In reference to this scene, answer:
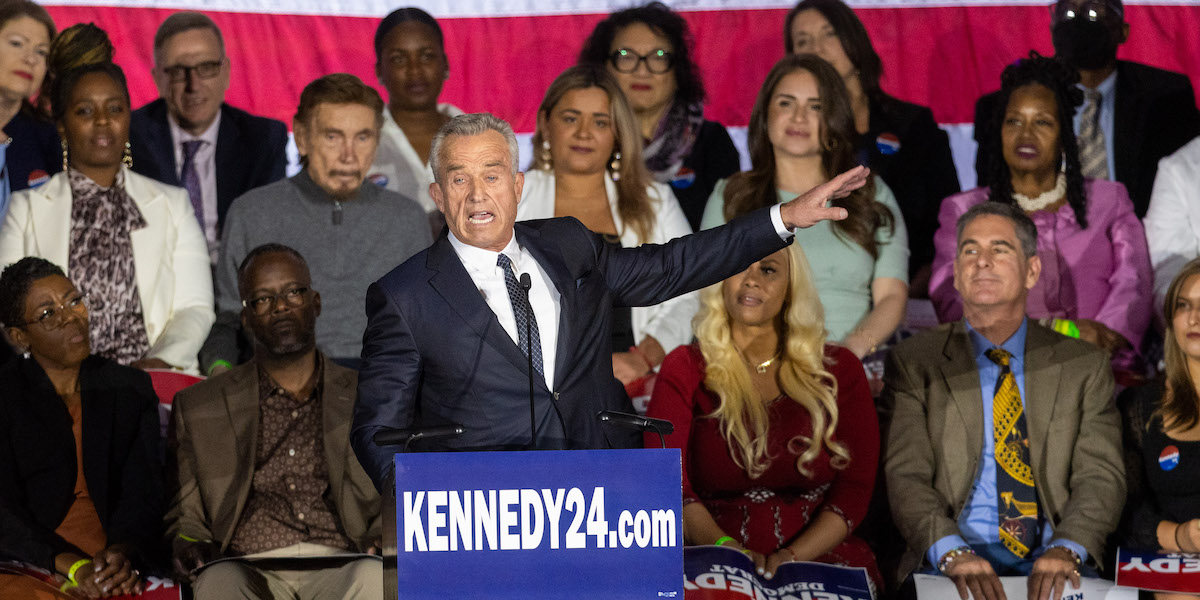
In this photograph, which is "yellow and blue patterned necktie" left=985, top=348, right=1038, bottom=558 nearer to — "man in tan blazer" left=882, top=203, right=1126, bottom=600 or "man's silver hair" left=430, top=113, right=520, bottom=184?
"man in tan blazer" left=882, top=203, right=1126, bottom=600

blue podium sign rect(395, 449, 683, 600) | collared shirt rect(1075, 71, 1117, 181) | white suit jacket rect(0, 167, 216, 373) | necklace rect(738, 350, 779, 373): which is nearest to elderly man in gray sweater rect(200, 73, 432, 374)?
white suit jacket rect(0, 167, 216, 373)

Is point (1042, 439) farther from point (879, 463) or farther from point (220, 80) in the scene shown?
point (220, 80)

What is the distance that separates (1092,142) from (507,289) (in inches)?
126

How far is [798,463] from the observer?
3855 millimetres

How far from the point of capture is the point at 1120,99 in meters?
5.20

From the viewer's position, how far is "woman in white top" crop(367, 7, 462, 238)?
521cm

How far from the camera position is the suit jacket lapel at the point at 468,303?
104 inches

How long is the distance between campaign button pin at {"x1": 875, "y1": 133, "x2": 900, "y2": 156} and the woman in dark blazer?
107 inches

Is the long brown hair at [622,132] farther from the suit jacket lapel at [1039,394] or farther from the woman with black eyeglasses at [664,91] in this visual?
the suit jacket lapel at [1039,394]

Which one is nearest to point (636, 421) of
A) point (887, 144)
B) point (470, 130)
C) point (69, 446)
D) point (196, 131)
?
point (470, 130)

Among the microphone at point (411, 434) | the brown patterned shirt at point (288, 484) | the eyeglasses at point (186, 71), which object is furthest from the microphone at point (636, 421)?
the eyeglasses at point (186, 71)

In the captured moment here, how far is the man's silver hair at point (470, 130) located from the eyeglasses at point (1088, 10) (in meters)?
3.26

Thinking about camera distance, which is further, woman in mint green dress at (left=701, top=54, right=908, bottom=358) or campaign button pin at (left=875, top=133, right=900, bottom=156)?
campaign button pin at (left=875, top=133, right=900, bottom=156)

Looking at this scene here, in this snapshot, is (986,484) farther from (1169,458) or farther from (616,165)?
(616,165)
